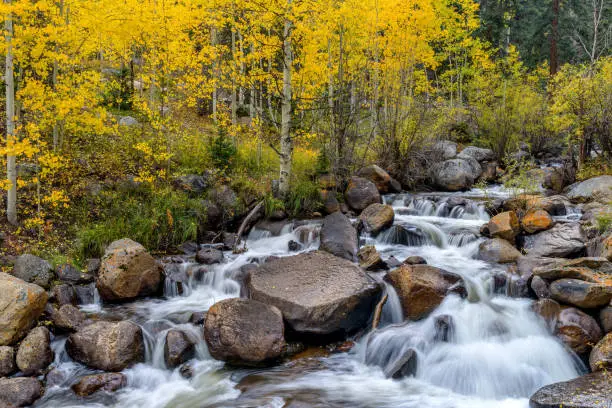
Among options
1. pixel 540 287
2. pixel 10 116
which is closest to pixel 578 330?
pixel 540 287

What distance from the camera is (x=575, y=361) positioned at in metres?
6.21

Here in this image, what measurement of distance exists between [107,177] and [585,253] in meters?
10.6

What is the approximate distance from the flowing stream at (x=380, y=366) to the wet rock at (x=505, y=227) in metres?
1.29

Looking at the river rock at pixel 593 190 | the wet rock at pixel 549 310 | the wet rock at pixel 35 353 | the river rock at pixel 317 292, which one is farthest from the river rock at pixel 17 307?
the river rock at pixel 593 190

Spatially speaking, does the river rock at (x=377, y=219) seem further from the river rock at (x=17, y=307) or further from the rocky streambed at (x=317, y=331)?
the river rock at (x=17, y=307)

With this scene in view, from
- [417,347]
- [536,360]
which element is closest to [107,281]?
[417,347]

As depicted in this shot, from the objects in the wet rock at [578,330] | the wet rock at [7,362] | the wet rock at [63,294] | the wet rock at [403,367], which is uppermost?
the wet rock at [63,294]

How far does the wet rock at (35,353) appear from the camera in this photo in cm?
598

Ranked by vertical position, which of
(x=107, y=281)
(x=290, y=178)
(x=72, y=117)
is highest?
(x=72, y=117)

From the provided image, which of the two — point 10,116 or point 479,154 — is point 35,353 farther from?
point 479,154

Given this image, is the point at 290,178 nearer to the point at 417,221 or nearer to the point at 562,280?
the point at 417,221

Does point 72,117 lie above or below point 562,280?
above

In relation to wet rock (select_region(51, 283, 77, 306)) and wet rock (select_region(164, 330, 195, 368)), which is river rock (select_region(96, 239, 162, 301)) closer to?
wet rock (select_region(51, 283, 77, 306))

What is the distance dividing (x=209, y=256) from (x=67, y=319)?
10.3ft
